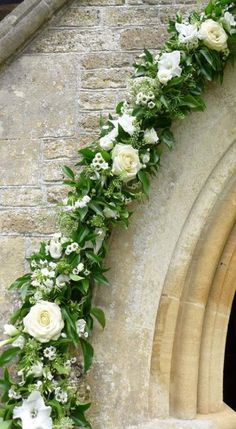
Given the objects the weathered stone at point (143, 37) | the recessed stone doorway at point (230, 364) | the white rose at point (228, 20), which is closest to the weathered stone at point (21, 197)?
the weathered stone at point (143, 37)

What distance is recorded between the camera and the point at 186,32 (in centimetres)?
247

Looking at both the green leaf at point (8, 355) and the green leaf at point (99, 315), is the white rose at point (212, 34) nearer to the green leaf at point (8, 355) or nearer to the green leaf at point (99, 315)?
the green leaf at point (99, 315)

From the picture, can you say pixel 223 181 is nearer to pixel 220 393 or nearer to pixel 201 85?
pixel 201 85

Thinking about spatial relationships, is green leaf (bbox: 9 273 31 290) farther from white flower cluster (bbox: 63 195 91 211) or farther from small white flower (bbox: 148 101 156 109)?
small white flower (bbox: 148 101 156 109)

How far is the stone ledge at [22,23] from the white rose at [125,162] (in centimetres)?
64

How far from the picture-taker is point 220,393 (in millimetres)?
2627

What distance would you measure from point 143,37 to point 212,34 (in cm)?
32

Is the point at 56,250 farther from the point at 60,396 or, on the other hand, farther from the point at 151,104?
the point at 151,104

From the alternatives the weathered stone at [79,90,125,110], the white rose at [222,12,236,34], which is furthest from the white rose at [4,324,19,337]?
the white rose at [222,12,236,34]

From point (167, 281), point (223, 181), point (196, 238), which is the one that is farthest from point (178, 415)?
point (223, 181)

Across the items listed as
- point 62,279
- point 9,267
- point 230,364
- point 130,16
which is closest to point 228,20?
point 130,16

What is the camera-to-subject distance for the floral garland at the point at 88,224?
2250mm

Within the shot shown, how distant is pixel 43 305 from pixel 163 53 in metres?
1.08

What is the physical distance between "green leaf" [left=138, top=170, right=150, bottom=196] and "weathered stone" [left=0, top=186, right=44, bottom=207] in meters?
0.42
